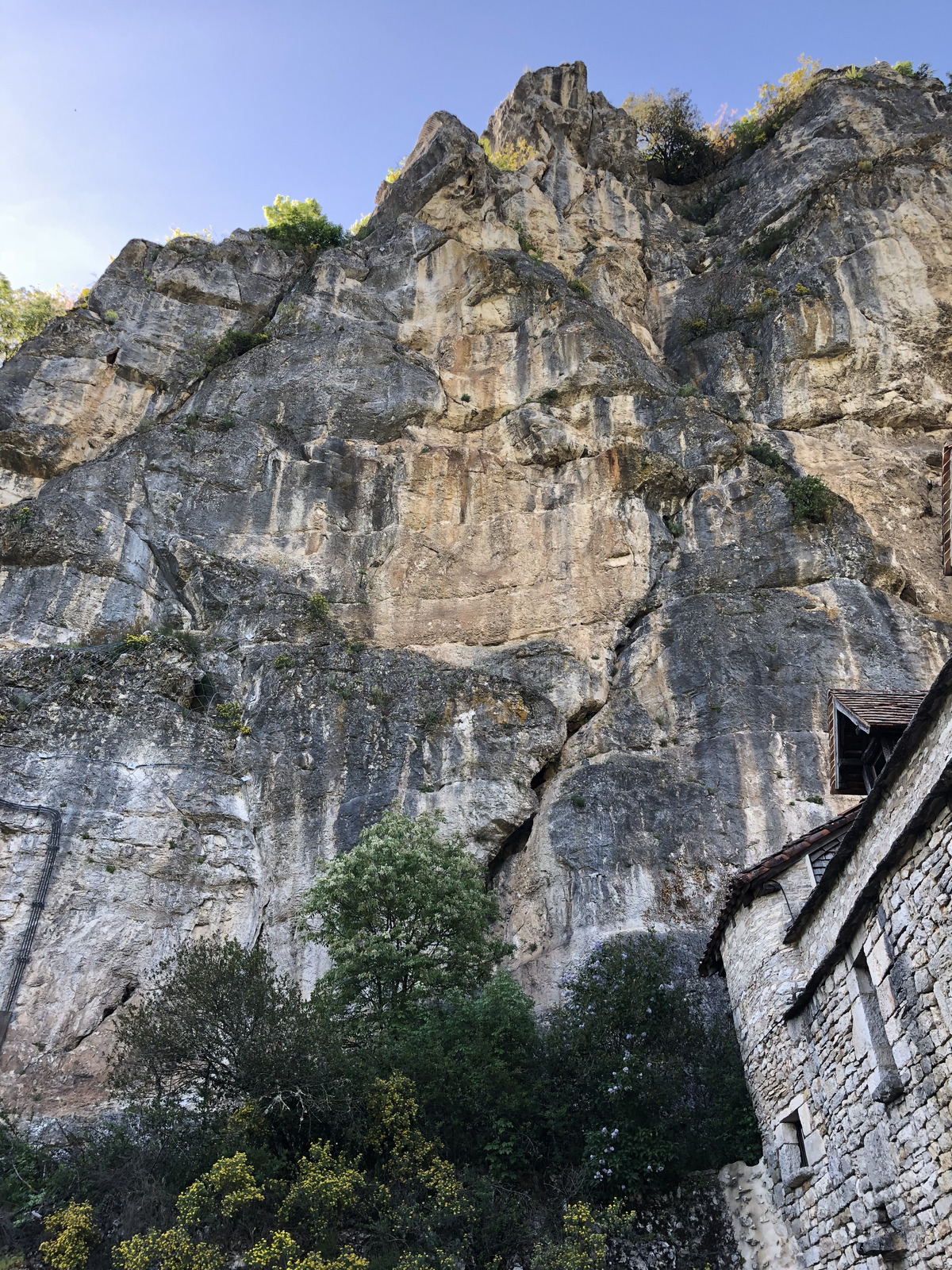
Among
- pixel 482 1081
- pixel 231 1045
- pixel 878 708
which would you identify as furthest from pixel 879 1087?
pixel 231 1045

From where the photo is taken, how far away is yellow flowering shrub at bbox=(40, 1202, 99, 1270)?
11.9 metres

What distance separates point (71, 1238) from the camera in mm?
12070

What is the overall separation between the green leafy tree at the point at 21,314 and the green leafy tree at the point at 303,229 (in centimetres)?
886

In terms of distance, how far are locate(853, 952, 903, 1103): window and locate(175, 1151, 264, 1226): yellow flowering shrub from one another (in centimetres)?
774

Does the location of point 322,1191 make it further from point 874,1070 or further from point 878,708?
point 878,708

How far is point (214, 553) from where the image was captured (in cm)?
2797

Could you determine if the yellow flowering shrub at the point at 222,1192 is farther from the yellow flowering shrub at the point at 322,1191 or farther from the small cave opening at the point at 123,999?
the small cave opening at the point at 123,999

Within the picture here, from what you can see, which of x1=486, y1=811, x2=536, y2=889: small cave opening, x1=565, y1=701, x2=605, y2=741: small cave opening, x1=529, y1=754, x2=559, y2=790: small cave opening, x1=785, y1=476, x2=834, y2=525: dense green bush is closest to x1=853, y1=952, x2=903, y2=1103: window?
x1=486, y1=811, x2=536, y2=889: small cave opening

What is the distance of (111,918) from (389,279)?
2524cm

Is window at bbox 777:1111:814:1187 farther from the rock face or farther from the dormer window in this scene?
the rock face

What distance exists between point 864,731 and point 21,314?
3594cm

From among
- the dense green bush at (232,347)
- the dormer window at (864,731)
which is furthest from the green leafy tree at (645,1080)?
the dense green bush at (232,347)

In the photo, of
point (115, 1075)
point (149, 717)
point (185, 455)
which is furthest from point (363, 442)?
point (115, 1075)

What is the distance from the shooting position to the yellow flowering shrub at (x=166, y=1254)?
37.2ft
